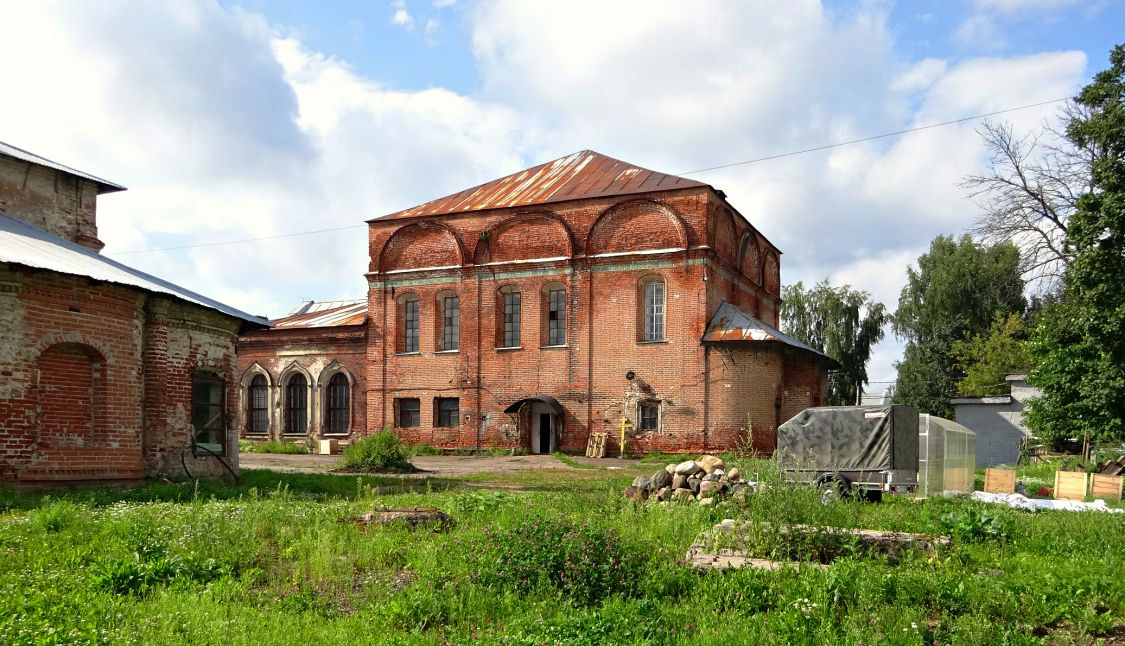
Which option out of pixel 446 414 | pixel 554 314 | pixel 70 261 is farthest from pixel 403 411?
pixel 70 261

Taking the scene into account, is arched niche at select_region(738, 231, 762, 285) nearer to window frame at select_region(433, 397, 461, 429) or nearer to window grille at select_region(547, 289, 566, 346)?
window grille at select_region(547, 289, 566, 346)

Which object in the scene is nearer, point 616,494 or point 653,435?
point 616,494

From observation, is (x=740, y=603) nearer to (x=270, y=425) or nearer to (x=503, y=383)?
(x=503, y=383)

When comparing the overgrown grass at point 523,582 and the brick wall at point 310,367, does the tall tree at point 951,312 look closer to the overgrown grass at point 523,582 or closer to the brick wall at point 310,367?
the brick wall at point 310,367

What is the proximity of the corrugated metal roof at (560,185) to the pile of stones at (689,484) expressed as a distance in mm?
14709

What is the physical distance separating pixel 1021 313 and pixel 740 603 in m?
40.7

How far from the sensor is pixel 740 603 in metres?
6.45

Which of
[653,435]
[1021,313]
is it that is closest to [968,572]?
[653,435]

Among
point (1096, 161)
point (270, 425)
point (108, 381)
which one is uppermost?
point (1096, 161)

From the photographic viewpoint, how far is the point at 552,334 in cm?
2827

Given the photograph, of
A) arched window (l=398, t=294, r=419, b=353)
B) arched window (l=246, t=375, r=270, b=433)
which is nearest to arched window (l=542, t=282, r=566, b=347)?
arched window (l=398, t=294, r=419, b=353)

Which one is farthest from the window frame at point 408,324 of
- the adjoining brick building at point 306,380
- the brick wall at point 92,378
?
the brick wall at point 92,378

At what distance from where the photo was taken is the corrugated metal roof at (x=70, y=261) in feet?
40.5

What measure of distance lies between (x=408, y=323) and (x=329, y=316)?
443 cm
